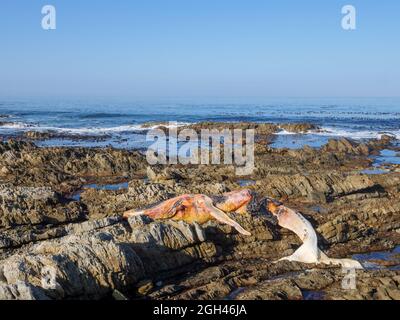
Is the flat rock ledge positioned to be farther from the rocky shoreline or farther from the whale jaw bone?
the whale jaw bone

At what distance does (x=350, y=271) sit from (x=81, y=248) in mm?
5432

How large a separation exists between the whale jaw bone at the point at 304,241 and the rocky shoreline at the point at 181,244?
0.22 m

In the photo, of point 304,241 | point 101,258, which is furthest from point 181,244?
point 304,241

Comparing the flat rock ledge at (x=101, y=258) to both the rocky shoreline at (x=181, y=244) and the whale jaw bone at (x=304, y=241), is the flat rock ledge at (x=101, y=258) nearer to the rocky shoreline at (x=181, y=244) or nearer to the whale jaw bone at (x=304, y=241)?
the rocky shoreline at (x=181, y=244)

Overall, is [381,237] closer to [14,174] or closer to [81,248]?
[81,248]

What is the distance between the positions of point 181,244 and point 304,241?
291 centimetres

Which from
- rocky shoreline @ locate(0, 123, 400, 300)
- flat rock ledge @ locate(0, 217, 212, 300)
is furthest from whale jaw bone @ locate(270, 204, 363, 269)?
flat rock ledge @ locate(0, 217, 212, 300)

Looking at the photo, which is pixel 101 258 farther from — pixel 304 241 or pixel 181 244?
pixel 304 241

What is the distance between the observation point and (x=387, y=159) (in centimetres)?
2672

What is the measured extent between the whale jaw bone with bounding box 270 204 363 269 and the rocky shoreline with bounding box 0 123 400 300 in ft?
0.73

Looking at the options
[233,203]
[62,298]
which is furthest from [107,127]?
[62,298]

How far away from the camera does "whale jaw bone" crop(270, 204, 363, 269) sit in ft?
34.1

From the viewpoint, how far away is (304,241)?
36.2 ft
